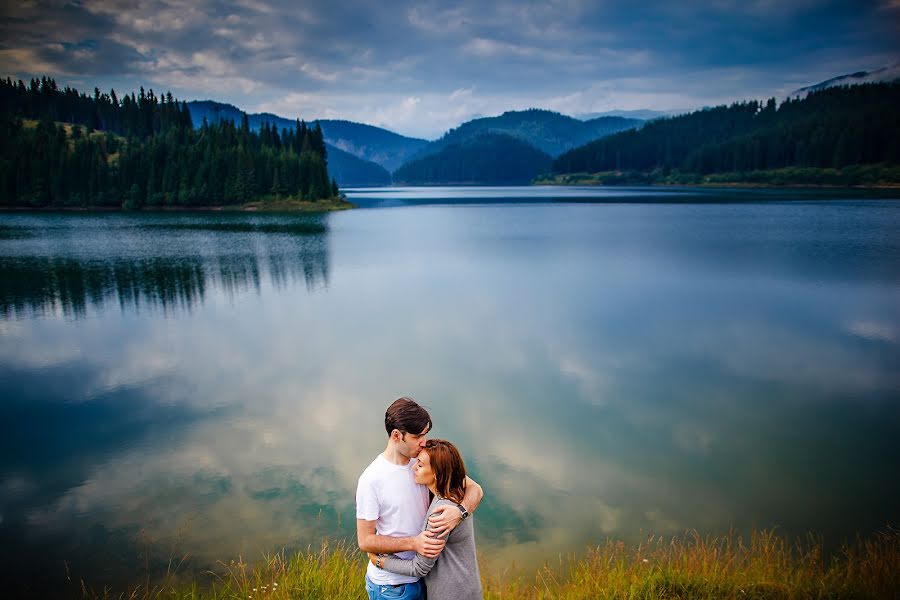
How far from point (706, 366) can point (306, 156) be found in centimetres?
11973

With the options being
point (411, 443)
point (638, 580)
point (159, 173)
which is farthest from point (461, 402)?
point (159, 173)

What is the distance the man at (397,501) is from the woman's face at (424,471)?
111 mm

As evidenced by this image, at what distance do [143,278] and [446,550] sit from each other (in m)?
38.3

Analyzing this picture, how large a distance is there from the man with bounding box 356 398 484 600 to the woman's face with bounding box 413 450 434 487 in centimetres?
11

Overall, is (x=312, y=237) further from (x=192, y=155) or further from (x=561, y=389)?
(x=192, y=155)

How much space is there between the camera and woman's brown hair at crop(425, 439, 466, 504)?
3.98 m

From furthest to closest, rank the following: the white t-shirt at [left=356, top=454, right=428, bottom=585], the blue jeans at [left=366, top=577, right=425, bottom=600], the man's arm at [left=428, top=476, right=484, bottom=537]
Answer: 1. the blue jeans at [left=366, top=577, right=425, bottom=600]
2. the white t-shirt at [left=356, top=454, right=428, bottom=585]
3. the man's arm at [left=428, top=476, right=484, bottom=537]

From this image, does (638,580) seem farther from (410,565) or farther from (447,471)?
(447,471)

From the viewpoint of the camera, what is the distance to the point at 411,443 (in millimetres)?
4199

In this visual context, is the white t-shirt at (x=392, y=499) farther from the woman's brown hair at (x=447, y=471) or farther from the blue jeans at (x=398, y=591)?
the woman's brown hair at (x=447, y=471)

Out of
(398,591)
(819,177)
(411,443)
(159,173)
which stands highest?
(159,173)

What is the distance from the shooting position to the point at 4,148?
133500 millimetres

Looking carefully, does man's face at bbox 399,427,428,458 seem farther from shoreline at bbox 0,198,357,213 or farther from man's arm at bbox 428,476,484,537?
shoreline at bbox 0,198,357,213

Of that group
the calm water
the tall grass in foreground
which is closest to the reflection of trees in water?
the calm water
